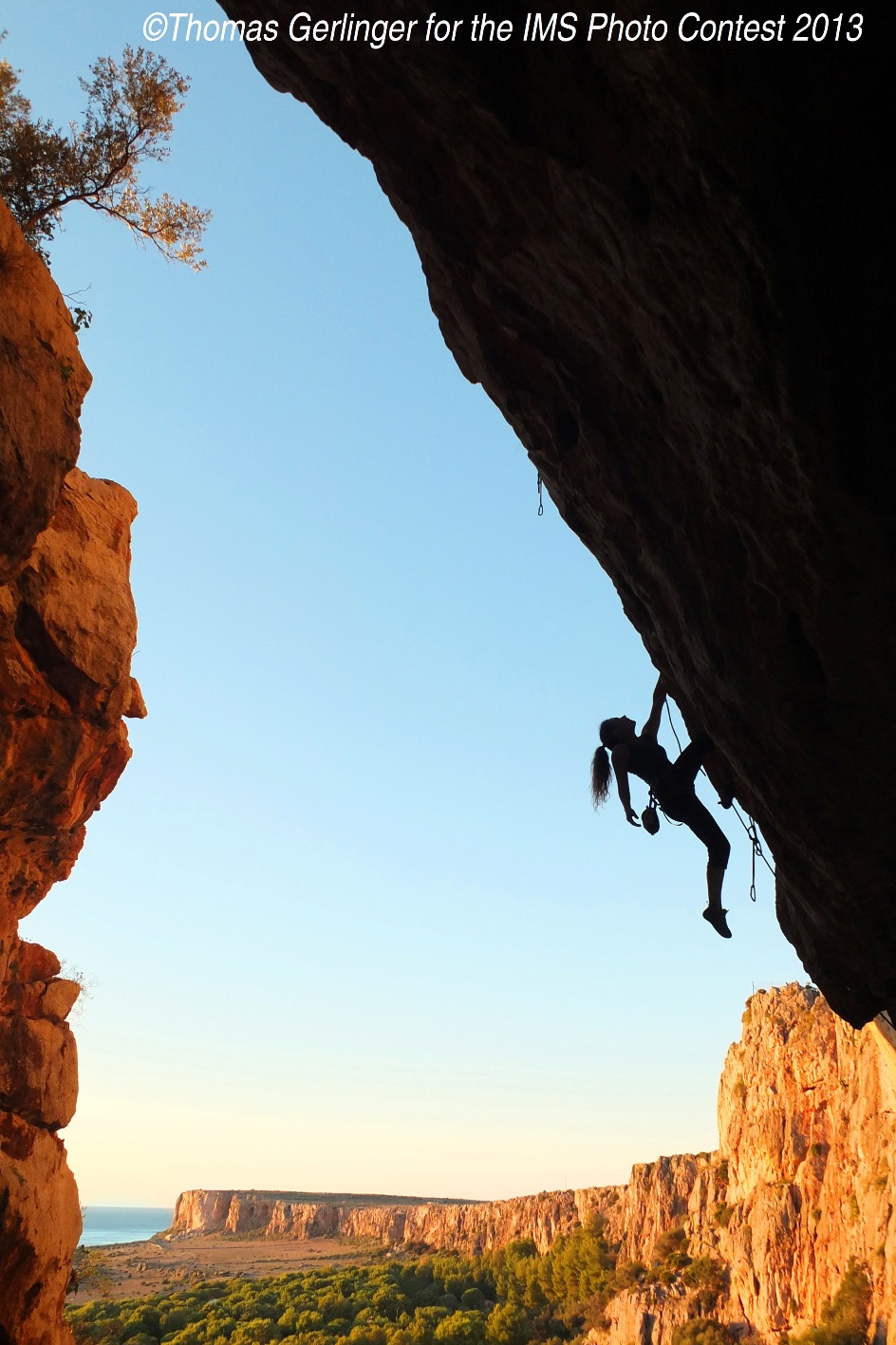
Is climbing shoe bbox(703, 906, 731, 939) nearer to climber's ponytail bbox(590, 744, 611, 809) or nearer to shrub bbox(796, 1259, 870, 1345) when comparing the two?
climber's ponytail bbox(590, 744, 611, 809)

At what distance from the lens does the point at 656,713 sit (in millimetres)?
10586

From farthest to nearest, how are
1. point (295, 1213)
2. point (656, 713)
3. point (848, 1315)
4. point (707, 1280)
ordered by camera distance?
point (295, 1213) < point (707, 1280) < point (848, 1315) < point (656, 713)

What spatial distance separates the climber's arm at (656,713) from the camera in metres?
10.3

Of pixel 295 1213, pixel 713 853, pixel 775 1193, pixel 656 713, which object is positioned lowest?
pixel 295 1213

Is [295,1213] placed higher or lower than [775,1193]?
lower

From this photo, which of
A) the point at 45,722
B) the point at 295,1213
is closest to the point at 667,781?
the point at 45,722

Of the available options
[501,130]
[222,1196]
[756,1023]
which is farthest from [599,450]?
[222,1196]

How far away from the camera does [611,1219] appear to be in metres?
71.5

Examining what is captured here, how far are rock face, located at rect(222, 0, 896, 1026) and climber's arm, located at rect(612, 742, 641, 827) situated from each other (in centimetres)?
108

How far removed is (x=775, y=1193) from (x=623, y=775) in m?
53.3

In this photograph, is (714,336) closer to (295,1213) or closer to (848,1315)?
(848,1315)

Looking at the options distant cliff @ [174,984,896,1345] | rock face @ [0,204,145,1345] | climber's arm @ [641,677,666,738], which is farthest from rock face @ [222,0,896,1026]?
distant cliff @ [174,984,896,1345]

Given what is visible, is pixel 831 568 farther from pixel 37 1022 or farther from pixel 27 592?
pixel 37 1022

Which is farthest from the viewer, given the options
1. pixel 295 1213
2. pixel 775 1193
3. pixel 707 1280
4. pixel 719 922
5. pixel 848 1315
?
pixel 295 1213
